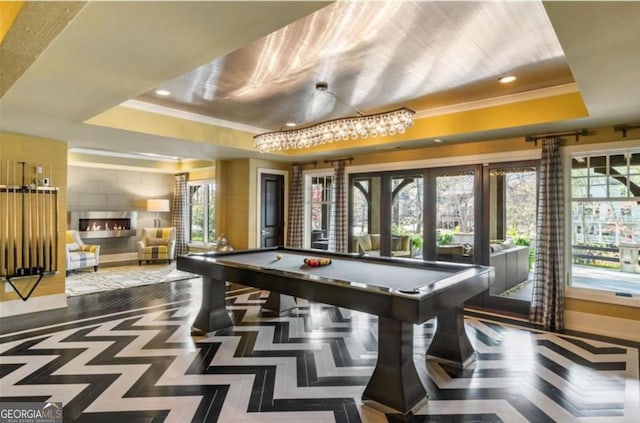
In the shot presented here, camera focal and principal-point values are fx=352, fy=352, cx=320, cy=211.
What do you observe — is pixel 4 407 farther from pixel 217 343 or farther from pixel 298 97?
pixel 298 97

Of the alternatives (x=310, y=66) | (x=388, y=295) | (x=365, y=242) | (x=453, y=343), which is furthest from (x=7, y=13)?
(x=365, y=242)

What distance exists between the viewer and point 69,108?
3428 mm

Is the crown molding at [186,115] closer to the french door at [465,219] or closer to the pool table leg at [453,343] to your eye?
the french door at [465,219]

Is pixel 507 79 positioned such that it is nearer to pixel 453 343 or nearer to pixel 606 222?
pixel 606 222

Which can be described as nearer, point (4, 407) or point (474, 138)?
point (4, 407)

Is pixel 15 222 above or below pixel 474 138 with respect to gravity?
below

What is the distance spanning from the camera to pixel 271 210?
720cm

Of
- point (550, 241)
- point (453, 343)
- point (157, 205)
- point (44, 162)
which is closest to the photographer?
point (453, 343)

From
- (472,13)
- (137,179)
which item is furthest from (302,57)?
(137,179)

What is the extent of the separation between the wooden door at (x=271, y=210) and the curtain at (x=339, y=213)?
4.37 feet

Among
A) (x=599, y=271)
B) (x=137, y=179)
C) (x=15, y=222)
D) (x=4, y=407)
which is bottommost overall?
(x=4, y=407)

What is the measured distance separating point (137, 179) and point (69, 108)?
6458mm

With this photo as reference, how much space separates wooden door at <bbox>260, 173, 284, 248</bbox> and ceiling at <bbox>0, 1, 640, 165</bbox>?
1917 millimetres

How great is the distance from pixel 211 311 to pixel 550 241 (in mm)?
4144
